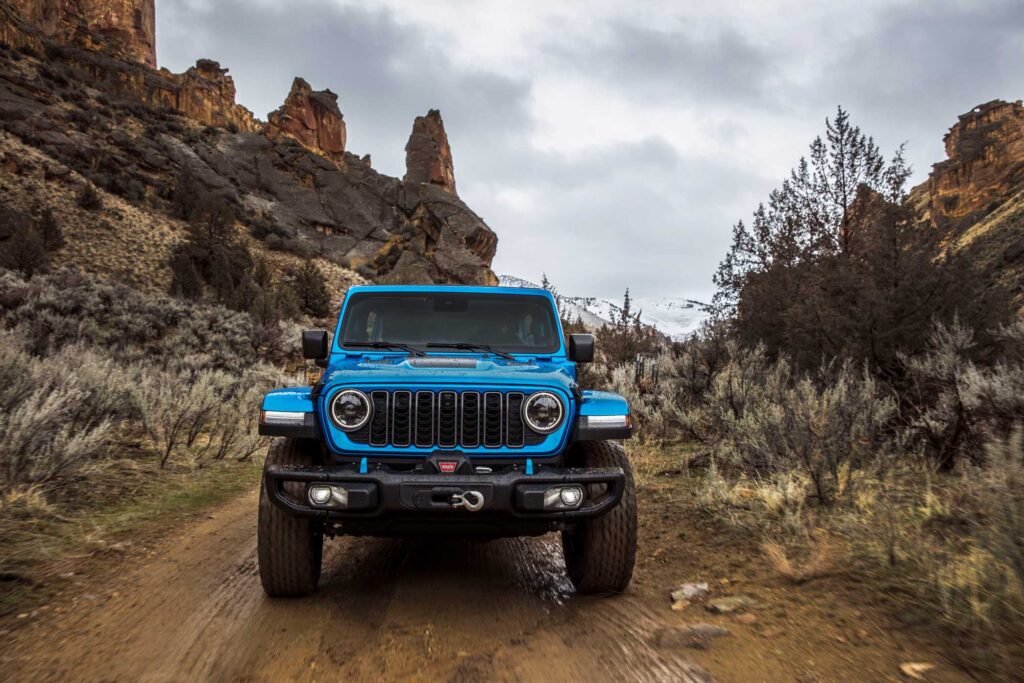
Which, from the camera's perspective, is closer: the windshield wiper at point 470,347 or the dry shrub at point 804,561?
the dry shrub at point 804,561

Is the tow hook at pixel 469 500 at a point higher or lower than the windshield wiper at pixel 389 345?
lower

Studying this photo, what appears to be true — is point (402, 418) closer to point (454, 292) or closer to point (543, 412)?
point (543, 412)

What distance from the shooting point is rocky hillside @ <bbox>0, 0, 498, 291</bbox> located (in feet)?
91.9

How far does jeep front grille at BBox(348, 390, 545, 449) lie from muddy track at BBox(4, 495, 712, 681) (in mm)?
880

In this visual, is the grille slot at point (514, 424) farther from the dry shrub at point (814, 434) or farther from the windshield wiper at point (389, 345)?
the dry shrub at point (814, 434)

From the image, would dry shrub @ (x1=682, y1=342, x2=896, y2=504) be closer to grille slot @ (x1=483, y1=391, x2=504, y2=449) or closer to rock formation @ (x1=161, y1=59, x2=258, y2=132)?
grille slot @ (x1=483, y1=391, x2=504, y2=449)

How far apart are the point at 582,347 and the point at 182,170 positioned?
41.6 metres

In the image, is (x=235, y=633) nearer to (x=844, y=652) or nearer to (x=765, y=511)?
(x=844, y=652)

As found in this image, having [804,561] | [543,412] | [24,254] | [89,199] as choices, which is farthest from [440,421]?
[89,199]

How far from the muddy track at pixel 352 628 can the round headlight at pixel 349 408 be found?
97 centimetres

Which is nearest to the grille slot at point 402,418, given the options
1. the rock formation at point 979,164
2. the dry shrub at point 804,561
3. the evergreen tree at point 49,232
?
the dry shrub at point 804,561

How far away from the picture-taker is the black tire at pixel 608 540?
308 centimetres

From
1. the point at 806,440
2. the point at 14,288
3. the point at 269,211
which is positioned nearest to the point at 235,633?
the point at 806,440

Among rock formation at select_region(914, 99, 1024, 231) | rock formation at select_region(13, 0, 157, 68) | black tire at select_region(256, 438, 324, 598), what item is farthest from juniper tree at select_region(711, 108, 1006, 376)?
rock formation at select_region(13, 0, 157, 68)
